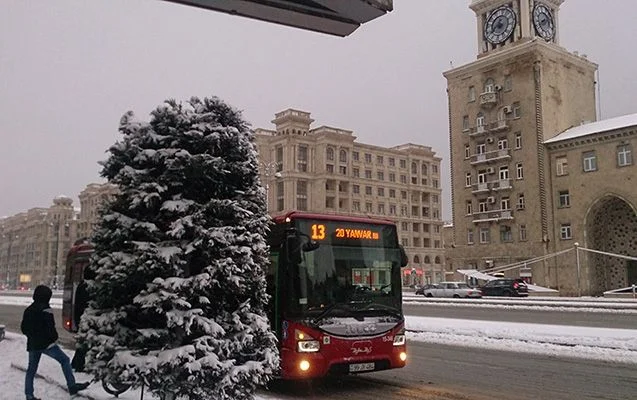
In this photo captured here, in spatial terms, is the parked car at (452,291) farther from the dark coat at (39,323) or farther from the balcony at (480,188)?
the dark coat at (39,323)

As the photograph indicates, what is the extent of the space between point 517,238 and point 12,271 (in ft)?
397

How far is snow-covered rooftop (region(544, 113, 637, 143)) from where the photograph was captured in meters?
48.4

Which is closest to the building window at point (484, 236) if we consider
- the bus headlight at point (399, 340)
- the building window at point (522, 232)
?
the building window at point (522, 232)

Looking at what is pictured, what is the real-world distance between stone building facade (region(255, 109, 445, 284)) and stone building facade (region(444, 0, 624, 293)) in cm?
3155

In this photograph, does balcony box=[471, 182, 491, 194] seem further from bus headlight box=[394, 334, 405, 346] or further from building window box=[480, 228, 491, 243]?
bus headlight box=[394, 334, 405, 346]

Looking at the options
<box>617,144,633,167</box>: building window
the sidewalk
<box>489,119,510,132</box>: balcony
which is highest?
<box>489,119,510,132</box>: balcony

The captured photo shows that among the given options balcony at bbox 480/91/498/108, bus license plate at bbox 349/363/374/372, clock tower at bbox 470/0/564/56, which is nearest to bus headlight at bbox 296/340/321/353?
bus license plate at bbox 349/363/374/372

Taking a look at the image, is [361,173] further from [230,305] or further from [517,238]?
[230,305]

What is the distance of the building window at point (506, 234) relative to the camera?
55.3 m

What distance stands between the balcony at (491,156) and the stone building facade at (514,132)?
96 mm

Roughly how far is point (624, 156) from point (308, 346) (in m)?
46.1

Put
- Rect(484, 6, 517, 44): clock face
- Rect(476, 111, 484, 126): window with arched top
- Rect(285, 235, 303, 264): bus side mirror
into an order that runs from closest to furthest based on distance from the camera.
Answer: Rect(285, 235, 303, 264): bus side mirror → Rect(476, 111, 484, 126): window with arched top → Rect(484, 6, 517, 44): clock face

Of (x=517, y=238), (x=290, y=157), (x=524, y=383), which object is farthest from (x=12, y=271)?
(x=524, y=383)

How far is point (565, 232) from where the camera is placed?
170ft
